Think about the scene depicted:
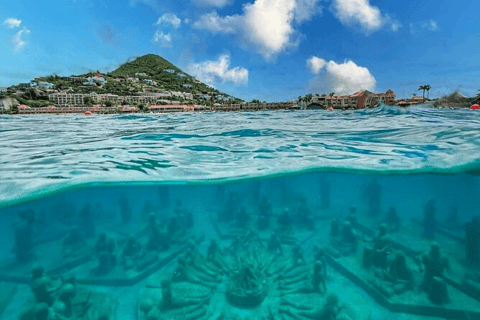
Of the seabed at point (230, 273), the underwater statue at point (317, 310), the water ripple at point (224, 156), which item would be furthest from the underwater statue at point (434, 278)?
the water ripple at point (224, 156)

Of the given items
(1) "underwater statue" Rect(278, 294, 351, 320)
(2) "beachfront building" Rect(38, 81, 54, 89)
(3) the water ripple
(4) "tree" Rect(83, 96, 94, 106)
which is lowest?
(1) "underwater statue" Rect(278, 294, 351, 320)

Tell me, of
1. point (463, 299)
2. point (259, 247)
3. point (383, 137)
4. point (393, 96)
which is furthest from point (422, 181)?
point (393, 96)

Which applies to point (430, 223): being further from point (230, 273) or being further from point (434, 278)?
point (230, 273)

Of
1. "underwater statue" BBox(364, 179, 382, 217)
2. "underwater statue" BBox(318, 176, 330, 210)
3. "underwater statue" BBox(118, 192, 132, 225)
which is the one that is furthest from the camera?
"underwater statue" BBox(318, 176, 330, 210)

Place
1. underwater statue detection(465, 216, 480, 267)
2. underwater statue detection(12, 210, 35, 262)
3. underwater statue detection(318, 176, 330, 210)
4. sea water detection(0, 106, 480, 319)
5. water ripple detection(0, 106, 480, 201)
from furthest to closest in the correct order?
underwater statue detection(318, 176, 330, 210)
underwater statue detection(12, 210, 35, 262)
water ripple detection(0, 106, 480, 201)
sea water detection(0, 106, 480, 319)
underwater statue detection(465, 216, 480, 267)

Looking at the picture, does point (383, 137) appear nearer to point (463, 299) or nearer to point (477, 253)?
point (477, 253)

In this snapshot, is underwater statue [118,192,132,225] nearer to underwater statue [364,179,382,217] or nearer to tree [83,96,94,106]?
underwater statue [364,179,382,217]

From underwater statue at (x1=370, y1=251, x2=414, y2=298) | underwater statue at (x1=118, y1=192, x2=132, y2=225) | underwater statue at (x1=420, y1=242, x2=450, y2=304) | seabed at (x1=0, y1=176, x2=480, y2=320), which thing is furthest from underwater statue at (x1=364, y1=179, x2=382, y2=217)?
underwater statue at (x1=118, y1=192, x2=132, y2=225)
